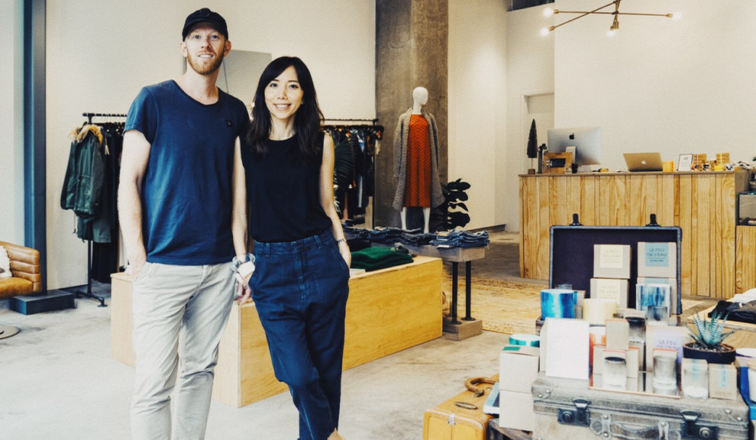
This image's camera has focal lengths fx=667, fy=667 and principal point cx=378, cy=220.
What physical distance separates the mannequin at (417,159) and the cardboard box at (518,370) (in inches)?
246

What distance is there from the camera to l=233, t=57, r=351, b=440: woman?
2.08 meters

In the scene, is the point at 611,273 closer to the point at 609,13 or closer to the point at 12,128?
the point at 12,128

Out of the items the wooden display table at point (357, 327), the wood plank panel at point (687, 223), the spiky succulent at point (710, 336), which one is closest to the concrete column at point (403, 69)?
the wood plank panel at point (687, 223)

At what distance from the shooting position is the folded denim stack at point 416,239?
4.63 meters

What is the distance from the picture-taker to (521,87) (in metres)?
11.2

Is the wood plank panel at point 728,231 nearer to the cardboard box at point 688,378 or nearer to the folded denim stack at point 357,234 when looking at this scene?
the folded denim stack at point 357,234

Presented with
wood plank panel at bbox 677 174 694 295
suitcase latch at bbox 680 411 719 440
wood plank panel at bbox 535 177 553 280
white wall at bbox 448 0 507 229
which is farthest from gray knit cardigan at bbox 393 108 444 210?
suitcase latch at bbox 680 411 719 440

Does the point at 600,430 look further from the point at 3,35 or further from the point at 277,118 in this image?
the point at 3,35

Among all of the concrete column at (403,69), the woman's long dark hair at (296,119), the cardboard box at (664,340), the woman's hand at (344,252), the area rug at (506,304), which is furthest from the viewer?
the concrete column at (403,69)

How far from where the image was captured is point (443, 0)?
8.89 metres

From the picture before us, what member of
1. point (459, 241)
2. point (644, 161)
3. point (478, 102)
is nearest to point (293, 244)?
point (459, 241)

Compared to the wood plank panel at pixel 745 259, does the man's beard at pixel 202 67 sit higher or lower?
higher

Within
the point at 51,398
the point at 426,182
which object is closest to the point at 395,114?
the point at 426,182

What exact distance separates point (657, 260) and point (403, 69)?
263 inches
